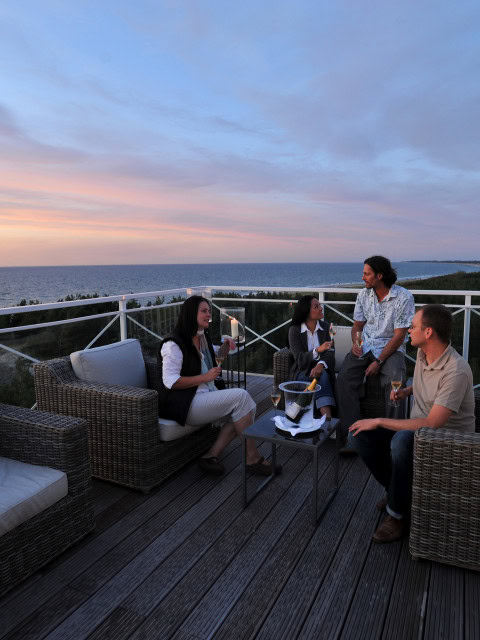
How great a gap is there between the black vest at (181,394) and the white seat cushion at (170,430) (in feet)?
0.10

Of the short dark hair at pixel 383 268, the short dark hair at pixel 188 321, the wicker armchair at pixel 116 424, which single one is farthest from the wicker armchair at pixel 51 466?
the short dark hair at pixel 383 268

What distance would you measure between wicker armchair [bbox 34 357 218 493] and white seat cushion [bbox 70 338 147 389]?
0.27 feet

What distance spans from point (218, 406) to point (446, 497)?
131cm

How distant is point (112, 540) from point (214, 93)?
577 centimetres

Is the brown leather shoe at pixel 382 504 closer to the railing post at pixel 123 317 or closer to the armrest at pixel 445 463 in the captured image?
the armrest at pixel 445 463

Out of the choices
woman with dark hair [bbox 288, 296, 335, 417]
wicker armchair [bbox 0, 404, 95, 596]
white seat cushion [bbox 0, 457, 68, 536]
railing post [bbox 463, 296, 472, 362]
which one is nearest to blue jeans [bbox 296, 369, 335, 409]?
woman with dark hair [bbox 288, 296, 335, 417]

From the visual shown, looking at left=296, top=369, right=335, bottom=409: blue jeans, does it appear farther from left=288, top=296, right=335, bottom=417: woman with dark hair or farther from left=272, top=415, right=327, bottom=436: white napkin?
left=272, top=415, right=327, bottom=436: white napkin

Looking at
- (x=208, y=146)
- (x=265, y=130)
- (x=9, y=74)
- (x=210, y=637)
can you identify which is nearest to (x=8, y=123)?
(x=9, y=74)

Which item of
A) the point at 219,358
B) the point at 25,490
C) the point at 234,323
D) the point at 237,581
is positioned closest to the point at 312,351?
the point at 234,323

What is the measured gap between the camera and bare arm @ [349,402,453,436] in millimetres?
1818

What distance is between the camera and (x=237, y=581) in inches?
66.8

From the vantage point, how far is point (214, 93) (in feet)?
19.4

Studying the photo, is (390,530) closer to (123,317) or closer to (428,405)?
(428,405)

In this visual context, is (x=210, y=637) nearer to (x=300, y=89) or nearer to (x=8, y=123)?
(x=300, y=89)
